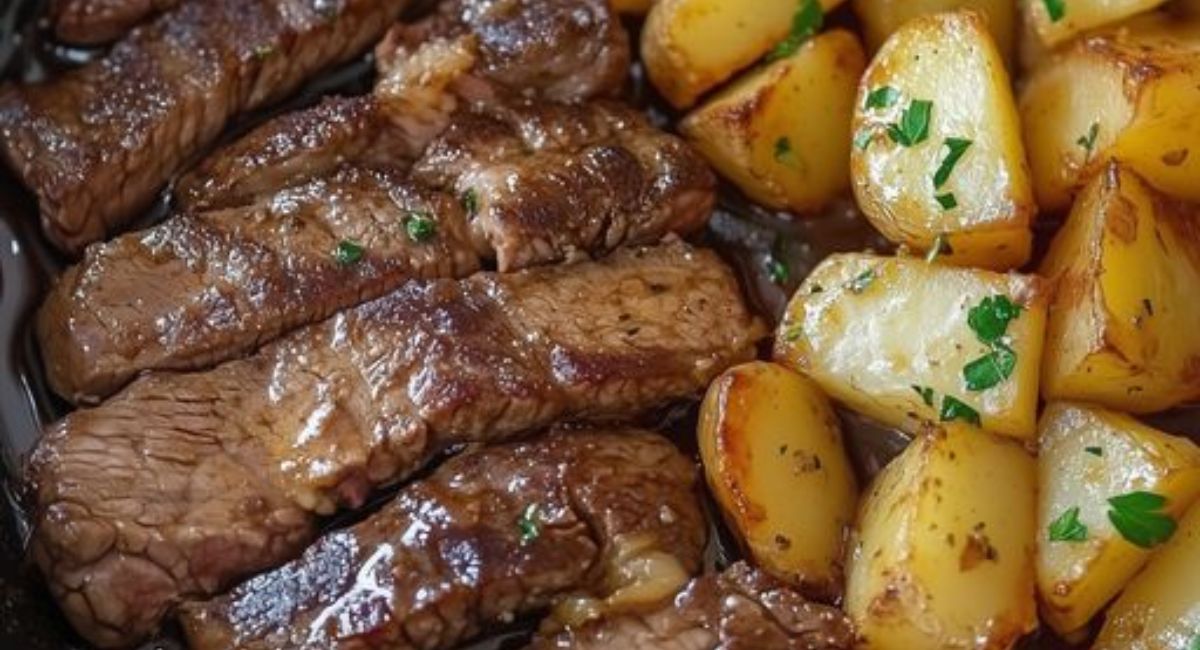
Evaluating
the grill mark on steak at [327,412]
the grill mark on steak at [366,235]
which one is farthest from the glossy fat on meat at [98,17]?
the grill mark on steak at [327,412]

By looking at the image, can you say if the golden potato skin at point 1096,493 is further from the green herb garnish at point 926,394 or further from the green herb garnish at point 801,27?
the green herb garnish at point 801,27

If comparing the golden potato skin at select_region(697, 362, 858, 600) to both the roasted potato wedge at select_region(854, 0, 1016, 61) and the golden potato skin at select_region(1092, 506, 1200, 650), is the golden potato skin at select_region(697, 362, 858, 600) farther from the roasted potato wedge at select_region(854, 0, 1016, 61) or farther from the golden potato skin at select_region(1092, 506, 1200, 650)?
the roasted potato wedge at select_region(854, 0, 1016, 61)

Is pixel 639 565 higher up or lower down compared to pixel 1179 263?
lower down

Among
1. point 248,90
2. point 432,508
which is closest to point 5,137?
point 248,90

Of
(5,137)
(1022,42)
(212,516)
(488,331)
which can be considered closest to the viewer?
(212,516)

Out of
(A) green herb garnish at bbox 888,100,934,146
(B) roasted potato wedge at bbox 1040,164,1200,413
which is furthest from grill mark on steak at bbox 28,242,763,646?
(B) roasted potato wedge at bbox 1040,164,1200,413

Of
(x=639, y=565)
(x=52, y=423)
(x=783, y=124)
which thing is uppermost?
(x=783, y=124)

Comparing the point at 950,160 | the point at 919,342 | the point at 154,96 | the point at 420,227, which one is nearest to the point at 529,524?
the point at 420,227

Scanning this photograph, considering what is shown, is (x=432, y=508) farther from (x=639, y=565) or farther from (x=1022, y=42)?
(x=1022, y=42)
